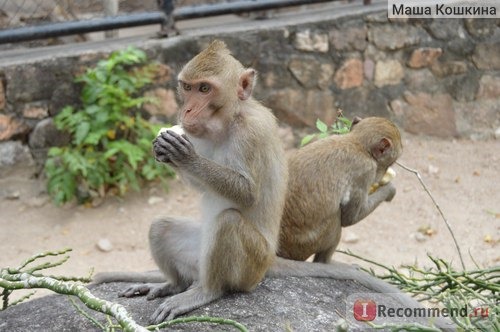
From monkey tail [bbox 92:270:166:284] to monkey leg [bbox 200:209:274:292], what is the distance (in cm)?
60

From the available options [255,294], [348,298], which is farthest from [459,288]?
[255,294]

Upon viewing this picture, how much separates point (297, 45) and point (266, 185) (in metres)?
4.64

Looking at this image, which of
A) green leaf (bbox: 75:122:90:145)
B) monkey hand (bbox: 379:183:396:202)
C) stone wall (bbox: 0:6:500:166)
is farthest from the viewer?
stone wall (bbox: 0:6:500:166)

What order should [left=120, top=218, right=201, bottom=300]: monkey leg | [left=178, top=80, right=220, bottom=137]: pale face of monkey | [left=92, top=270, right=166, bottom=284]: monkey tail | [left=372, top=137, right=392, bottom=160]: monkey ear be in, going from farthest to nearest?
[left=372, top=137, right=392, bottom=160]: monkey ear < [left=92, top=270, right=166, bottom=284]: monkey tail < [left=120, top=218, right=201, bottom=300]: monkey leg < [left=178, top=80, right=220, bottom=137]: pale face of monkey

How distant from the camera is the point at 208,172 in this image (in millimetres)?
3893

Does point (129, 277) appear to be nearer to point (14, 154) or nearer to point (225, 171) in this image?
point (225, 171)

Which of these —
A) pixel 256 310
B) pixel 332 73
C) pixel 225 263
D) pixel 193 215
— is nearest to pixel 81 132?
pixel 193 215

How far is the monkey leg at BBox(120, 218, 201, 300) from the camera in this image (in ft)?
14.0

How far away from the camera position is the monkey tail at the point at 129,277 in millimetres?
4512

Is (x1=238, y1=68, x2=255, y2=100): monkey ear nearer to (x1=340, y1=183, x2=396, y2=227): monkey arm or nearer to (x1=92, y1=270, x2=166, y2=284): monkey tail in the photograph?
(x1=340, y1=183, x2=396, y2=227): monkey arm

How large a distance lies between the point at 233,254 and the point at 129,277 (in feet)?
3.04

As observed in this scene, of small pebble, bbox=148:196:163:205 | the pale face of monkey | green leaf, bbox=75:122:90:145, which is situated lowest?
small pebble, bbox=148:196:163:205

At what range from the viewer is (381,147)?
15.7 ft

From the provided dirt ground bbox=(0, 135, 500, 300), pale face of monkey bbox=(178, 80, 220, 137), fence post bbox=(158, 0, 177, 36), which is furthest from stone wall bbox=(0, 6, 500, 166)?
pale face of monkey bbox=(178, 80, 220, 137)
